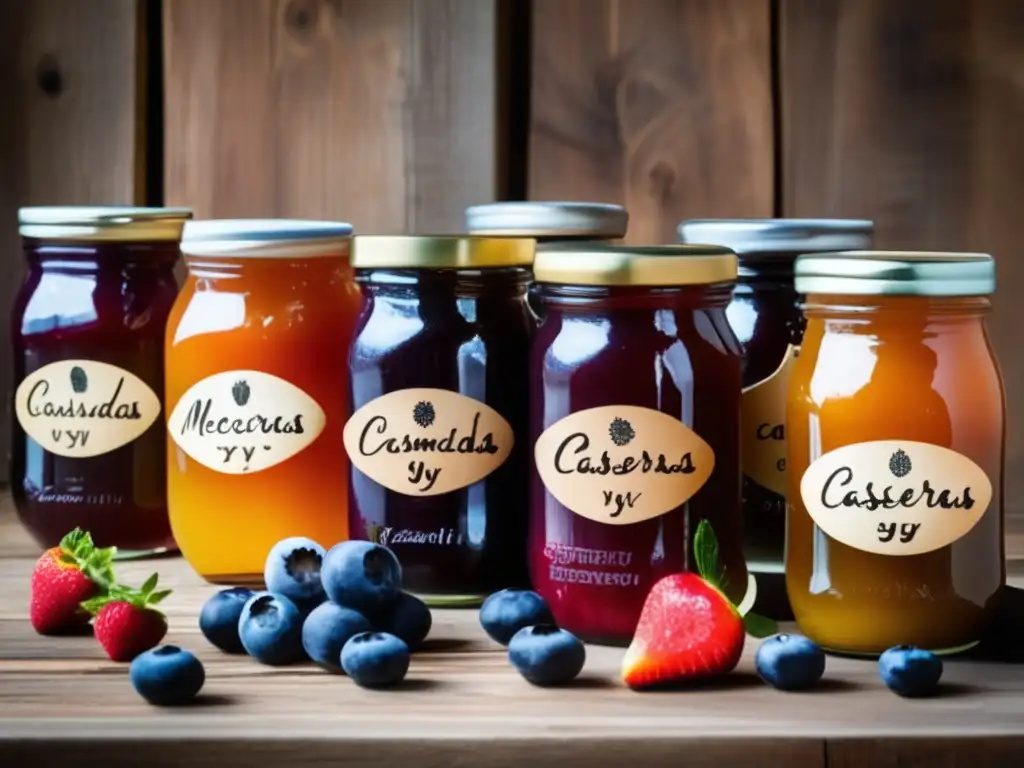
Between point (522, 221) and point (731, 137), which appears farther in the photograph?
point (731, 137)

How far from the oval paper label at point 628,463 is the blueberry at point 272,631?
0.78 ft

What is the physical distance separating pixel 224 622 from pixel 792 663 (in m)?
0.45

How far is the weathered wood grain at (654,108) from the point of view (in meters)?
1.75

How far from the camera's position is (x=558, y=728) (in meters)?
0.94

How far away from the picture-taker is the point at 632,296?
43.9 inches

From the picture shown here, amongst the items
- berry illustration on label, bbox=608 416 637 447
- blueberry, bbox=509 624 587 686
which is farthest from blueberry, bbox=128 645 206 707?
berry illustration on label, bbox=608 416 637 447

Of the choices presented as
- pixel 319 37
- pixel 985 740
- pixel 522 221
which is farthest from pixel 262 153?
pixel 985 740

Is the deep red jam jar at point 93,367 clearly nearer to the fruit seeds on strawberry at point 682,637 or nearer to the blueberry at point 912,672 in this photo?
the fruit seeds on strawberry at point 682,637

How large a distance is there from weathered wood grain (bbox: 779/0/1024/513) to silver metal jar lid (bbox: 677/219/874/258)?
0.44 m

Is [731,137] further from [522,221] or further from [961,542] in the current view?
[961,542]

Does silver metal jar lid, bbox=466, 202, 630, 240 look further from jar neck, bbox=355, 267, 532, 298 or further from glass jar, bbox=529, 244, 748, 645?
glass jar, bbox=529, 244, 748, 645

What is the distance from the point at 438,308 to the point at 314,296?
6.0 inches

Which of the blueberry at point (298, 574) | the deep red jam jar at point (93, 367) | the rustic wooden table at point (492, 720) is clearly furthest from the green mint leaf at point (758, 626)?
the deep red jam jar at point (93, 367)

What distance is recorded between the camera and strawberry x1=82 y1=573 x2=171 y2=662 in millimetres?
1112
